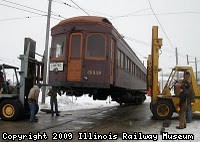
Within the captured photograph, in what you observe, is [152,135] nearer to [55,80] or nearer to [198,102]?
[55,80]

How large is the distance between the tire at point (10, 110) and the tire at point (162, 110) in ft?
18.7

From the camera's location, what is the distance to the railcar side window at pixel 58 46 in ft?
42.4

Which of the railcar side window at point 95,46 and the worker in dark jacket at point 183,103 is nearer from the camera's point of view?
the worker in dark jacket at point 183,103

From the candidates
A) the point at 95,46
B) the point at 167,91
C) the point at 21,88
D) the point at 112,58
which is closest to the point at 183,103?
the point at 112,58

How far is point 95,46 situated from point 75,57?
33.5 inches

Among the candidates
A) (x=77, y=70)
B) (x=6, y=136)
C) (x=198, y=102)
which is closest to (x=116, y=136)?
(x=6, y=136)

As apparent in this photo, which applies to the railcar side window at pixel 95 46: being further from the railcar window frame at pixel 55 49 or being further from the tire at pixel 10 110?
the tire at pixel 10 110

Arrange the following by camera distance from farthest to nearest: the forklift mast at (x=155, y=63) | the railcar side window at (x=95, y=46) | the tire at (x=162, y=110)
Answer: the forklift mast at (x=155, y=63) < the tire at (x=162, y=110) < the railcar side window at (x=95, y=46)

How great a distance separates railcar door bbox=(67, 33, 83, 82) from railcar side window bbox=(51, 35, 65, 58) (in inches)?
15.8

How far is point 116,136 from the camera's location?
9297mm

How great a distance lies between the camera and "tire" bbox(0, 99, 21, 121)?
42.0 feet

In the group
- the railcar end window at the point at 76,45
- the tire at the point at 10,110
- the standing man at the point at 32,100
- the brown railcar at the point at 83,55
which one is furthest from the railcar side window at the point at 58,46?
the tire at the point at 10,110

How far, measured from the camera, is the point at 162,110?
1454 centimetres

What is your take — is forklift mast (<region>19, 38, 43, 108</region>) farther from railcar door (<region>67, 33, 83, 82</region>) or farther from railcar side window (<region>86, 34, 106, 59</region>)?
railcar side window (<region>86, 34, 106, 59</region>)
